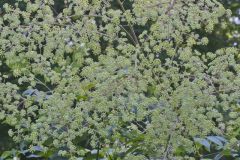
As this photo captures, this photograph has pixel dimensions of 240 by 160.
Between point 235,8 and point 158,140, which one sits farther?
point 235,8

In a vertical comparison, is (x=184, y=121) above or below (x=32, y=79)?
below

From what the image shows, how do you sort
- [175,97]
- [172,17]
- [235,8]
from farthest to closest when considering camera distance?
[235,8] < [172,17] < [175,97]

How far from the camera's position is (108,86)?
9.66ft

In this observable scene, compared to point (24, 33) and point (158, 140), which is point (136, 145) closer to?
point (158, 140)

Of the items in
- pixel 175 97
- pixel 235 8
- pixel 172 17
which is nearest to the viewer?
pixel 175 97

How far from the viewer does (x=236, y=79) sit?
2.99m

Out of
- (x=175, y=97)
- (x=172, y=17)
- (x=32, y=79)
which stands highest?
(x=172, y=17)

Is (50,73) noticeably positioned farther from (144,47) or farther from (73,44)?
(144,47)

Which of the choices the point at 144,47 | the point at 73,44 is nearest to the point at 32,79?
the point at 73,44

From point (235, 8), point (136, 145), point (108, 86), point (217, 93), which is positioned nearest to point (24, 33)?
point (108, 86)

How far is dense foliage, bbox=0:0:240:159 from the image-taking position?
9.57 feet

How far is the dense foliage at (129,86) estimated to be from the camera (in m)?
2.92

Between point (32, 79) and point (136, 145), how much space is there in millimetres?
643

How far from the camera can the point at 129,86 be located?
2.92 meters
